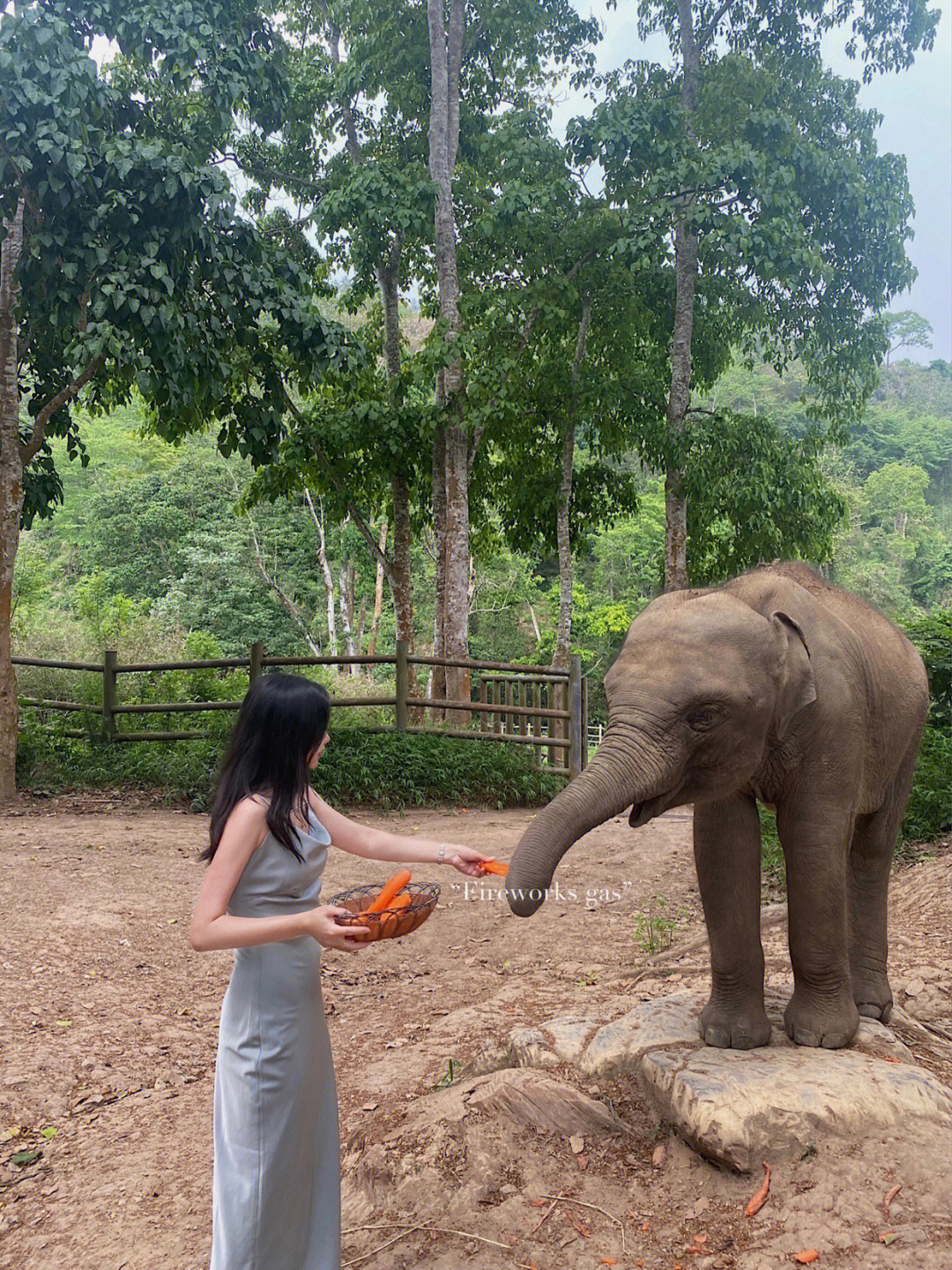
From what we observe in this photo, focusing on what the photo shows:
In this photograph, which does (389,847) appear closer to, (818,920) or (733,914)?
(733,914)

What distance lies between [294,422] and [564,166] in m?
5.07

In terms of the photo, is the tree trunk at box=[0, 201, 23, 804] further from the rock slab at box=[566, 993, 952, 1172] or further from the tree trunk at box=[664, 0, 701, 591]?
the tree trunk at box=[664, 0, 701, 591]

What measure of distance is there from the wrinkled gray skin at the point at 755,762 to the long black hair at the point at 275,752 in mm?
630

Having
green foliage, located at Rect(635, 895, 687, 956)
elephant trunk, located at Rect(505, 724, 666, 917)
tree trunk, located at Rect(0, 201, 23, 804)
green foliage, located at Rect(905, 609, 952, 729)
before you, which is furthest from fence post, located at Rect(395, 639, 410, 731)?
elephant trunk, located at Rect(505, 724, 666, 917)

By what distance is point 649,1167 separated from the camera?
314 centimetres

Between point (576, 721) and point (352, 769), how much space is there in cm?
256

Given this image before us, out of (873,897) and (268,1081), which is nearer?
(268,1081)

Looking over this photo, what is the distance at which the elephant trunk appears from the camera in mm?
2721

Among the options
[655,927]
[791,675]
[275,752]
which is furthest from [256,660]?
[275,752]

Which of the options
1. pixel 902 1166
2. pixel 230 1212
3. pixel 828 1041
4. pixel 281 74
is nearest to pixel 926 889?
pixel 828 1041

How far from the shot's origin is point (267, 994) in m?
2.44

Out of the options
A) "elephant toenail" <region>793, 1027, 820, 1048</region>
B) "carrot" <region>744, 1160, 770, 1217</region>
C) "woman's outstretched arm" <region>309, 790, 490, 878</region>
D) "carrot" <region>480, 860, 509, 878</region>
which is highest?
"woman's outstretched arm" <region>309, 790, 490, 878</region>

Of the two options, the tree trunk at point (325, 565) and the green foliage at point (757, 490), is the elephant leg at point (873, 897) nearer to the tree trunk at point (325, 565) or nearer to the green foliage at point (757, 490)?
the green foliage at point (757, 490)

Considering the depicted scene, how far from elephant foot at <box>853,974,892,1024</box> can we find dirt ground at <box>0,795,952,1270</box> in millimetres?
179
